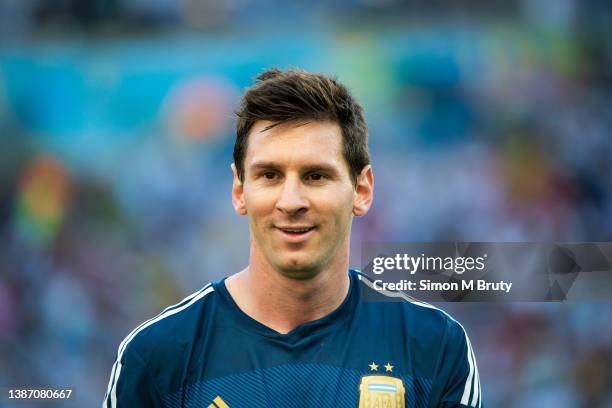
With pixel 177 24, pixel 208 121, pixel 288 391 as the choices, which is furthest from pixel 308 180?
pixel 177 24

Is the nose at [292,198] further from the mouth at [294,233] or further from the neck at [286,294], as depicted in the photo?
the neck at [286,294]

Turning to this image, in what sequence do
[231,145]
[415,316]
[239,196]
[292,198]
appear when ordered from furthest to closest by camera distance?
[231,145] → [415,316] → [239,196] → [292,198]

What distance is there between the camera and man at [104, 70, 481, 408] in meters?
2.12

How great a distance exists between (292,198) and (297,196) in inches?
0.7

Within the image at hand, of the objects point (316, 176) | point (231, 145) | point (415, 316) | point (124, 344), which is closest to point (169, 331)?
point (124, 344)

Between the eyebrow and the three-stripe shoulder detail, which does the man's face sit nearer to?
the eyebrow

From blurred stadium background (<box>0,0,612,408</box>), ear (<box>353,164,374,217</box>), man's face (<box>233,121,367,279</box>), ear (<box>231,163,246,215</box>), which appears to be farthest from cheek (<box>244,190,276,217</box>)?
blurred stadium background (<box>0,0,612,408</box>)

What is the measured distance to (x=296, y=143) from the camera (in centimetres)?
213

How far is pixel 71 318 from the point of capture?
4.20 metres

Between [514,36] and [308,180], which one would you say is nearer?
[308,180]

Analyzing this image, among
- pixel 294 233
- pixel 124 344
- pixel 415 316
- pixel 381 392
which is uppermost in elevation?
pixel 294 233

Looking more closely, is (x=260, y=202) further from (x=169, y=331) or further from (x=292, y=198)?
(x=169, y=331)

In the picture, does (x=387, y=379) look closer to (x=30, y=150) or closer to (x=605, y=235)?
(x=605, y=235)

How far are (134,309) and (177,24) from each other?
1.68 m
